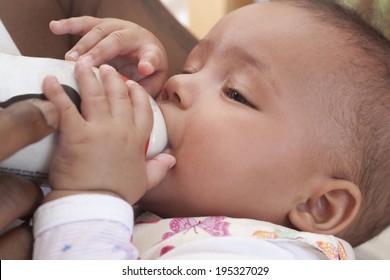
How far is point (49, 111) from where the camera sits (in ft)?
2.19

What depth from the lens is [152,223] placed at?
0.95 m

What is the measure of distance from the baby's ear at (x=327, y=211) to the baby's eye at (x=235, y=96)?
22cm

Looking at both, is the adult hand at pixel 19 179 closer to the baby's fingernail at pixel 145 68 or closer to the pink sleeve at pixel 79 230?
the pink sleeve at pixel 79 230

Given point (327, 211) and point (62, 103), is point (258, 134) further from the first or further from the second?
point (62, 103)

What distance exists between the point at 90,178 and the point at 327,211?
0.50 m

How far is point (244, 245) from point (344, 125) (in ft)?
1.04

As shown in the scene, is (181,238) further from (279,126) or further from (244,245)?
(279,126)

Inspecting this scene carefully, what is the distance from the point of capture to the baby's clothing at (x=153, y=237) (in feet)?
2.30

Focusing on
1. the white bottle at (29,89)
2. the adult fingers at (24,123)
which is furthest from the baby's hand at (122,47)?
the adult fingers at (24,123)

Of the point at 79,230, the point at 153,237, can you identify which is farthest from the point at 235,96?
the point at 79,230

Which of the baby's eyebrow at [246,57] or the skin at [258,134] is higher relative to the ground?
the baby's eyebrow at [246,57]

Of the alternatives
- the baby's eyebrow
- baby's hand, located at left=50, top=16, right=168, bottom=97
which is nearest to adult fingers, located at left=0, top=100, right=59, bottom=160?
baby's hand, located at left=50, top=16, right=168, bottom=97

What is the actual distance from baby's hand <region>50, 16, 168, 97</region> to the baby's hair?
0.37 m

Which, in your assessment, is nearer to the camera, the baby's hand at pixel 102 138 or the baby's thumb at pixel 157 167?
the baby's hand at pixel 102 138
